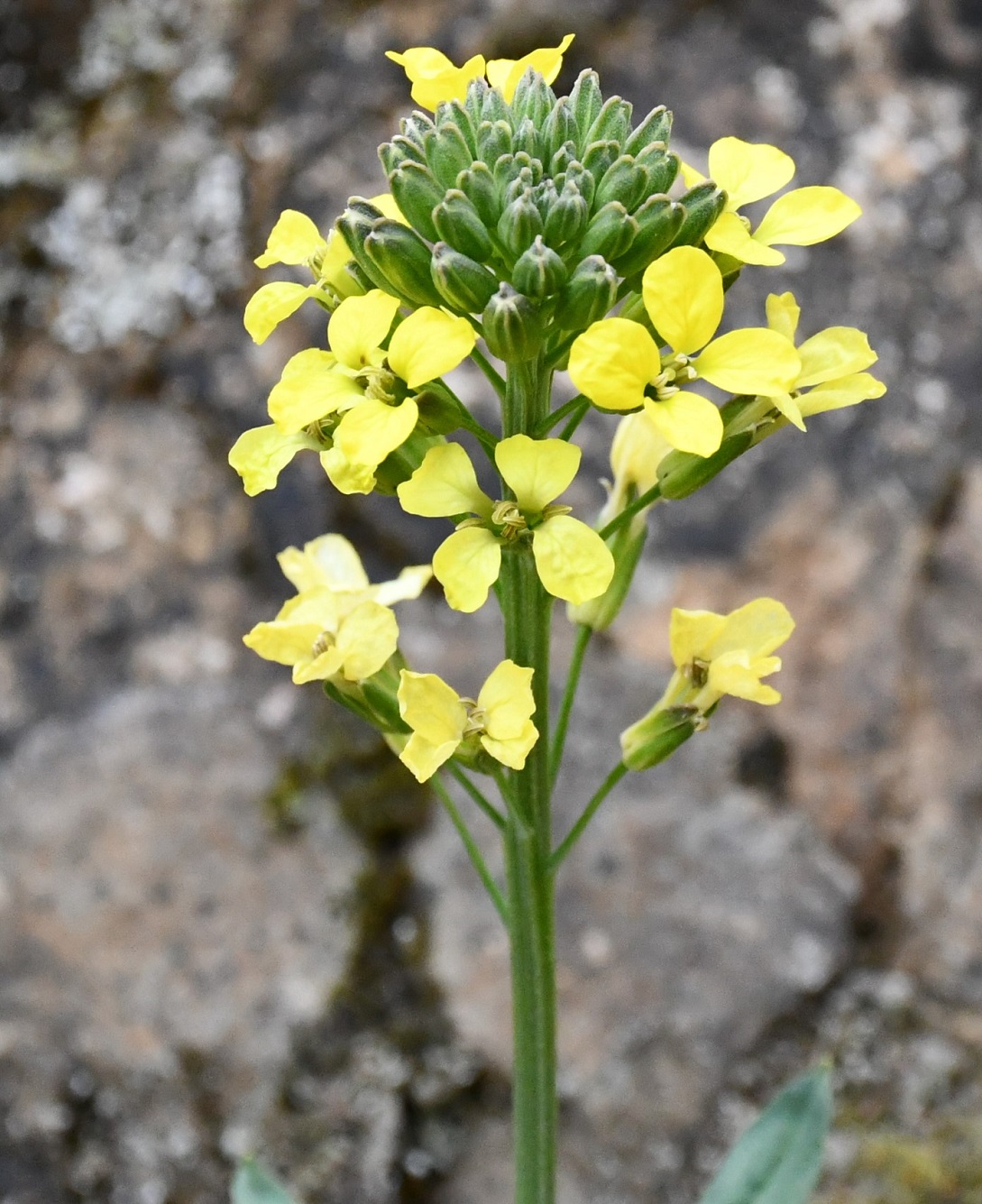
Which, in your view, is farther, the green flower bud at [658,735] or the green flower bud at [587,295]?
the green flower bud at [658,735]

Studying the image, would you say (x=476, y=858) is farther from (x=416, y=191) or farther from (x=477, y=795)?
(x=416, y=191)

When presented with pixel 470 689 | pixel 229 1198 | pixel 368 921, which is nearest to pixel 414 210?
pixel 470 689

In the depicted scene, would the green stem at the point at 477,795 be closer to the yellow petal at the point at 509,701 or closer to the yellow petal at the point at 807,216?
the yellow petal at the point at 509,701

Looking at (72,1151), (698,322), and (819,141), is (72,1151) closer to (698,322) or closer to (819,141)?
(698,322)

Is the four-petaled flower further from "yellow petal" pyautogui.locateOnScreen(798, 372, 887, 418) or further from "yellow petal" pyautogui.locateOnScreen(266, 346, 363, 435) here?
"yellow petal" pyautogui.locateOnScreen(798, 372, 887, 418)

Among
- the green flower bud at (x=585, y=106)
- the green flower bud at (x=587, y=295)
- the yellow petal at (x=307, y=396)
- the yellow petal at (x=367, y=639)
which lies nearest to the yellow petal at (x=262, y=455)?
the yellow petal at (x=307, y=396)

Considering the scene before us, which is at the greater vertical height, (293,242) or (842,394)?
(293,242)

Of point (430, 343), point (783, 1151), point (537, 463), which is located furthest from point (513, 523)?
point (783, 1151)
